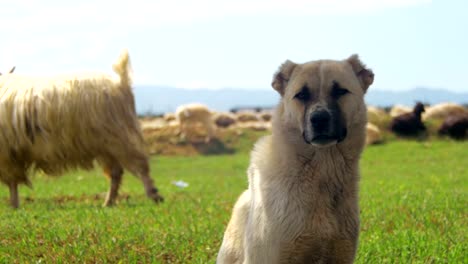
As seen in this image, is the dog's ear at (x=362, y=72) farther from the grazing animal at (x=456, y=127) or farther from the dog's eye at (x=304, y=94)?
the grazing animal at (x=456, y=127)

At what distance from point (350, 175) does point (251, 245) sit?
92 centimetres

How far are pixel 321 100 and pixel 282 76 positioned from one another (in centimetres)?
47

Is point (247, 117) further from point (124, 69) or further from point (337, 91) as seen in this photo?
point (337, 91)

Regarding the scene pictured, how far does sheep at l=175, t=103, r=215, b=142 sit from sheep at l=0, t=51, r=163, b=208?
68.0 feet

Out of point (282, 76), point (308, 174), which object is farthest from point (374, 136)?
point (308, 174)

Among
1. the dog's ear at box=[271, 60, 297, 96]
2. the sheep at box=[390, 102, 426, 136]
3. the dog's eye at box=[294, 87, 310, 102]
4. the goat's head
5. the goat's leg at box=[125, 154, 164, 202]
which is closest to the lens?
the dog's eye at box=[294, 87, 310, 102]

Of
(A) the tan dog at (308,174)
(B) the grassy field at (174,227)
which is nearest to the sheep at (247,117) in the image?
(B) the grassy field at (174,227)

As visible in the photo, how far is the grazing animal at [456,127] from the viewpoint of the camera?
99.3 feet

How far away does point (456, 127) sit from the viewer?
3033 centimetres

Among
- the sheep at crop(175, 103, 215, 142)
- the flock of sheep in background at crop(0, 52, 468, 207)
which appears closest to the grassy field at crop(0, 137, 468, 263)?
the flock of sheep in background at crop(0, 52, 468, 207)

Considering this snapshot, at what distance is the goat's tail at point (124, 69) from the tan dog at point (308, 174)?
683 cm

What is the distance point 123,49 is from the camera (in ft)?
39.1

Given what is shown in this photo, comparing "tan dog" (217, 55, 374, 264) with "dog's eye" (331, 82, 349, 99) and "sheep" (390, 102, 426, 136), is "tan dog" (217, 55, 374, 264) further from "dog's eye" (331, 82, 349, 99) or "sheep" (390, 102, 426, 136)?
"sheep" (390, 102, 426, 136)

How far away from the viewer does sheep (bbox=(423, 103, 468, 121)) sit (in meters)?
33.2
